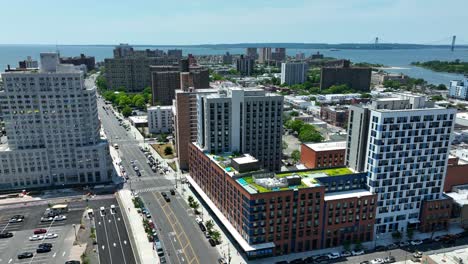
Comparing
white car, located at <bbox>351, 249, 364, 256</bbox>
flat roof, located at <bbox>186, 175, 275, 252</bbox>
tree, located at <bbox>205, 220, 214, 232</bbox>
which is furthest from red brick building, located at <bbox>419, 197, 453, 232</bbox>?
tree, located at <bbox>205, 220, 214, 232</bbox>

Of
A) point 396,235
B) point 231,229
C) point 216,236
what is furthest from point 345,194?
point 216,236

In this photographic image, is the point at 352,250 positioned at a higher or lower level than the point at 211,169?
lower

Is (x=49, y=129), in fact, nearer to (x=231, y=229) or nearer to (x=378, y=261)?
(x=231, y=229)

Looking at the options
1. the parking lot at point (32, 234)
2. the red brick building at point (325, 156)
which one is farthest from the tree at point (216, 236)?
the red brick building at point (325, 156)

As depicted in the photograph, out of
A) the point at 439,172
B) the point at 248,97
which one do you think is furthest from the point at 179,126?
the point at 439,172

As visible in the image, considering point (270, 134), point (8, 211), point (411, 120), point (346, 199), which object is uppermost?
point (411, 120)

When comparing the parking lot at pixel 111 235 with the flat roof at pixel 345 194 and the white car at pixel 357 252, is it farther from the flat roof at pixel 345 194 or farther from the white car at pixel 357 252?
the white car at pixel 357 252

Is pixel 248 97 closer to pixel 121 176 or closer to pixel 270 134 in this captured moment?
pixel 270 134
